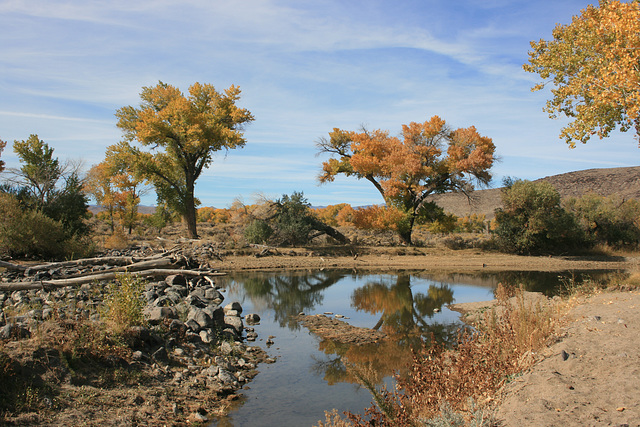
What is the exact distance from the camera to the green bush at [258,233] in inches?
1115

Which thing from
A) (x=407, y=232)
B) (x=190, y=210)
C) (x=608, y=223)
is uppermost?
(x=190, y=210)

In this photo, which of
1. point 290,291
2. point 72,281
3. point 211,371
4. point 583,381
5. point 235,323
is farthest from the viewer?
point 290,291

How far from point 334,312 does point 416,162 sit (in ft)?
65.1

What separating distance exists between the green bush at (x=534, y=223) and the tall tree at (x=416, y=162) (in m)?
2.79

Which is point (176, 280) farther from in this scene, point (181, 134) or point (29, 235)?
point (181, 134)

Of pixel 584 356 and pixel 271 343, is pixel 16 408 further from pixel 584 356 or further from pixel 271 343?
pixel 584 356

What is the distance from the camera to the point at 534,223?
27938 millimetres

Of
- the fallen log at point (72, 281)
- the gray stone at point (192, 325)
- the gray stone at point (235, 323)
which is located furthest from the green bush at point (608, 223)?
the gray stone at point (192, 325)

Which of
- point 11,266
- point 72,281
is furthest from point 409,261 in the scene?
point 11,266

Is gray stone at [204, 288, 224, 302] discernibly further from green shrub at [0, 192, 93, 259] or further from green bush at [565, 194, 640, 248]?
green bush at [565, 194, 640, 248]

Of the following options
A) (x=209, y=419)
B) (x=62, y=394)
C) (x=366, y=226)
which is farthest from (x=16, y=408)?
(x=366, y=226)

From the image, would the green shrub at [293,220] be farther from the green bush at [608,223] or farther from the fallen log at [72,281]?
the green bush at [608,223]

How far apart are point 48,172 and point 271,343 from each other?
1984 cm

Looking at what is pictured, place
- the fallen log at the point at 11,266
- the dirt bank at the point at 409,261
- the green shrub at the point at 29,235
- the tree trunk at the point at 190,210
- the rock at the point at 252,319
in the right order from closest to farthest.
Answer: the fallen log at the point at 11,266 → the rock at the point at 252,319 → the green shrub at the point at 29,235 → the dirt bank at the point at 409,261 → the tree trunk at the point at 190,210
